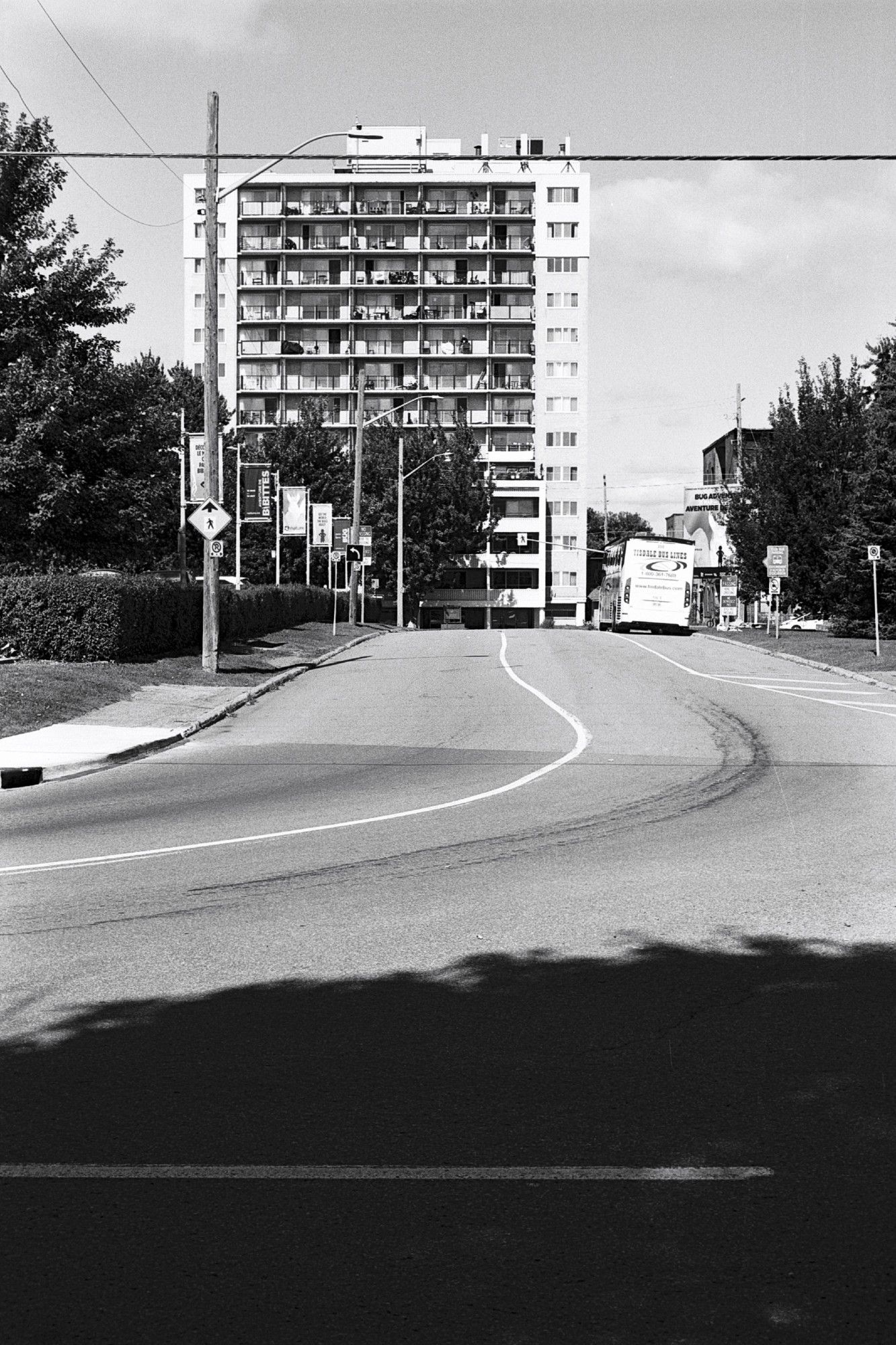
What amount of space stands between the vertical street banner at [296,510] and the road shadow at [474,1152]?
2150 inches

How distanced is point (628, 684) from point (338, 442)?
2595 inches

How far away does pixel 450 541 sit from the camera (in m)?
99.1

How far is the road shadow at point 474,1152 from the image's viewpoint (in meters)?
3.59

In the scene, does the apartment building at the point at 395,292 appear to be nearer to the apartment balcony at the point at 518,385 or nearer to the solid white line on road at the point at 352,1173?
the apartment balcony at the point at 518,385

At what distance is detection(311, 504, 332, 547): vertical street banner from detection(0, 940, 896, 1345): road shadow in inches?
2016

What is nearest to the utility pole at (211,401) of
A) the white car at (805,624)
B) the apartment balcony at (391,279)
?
the white car at (805,624)

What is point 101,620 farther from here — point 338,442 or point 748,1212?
point 338,442

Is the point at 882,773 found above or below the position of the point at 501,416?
below

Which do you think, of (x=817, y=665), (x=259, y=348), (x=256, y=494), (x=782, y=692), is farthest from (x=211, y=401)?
(x=259, y=348)

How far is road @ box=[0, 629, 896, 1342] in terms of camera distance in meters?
3.73

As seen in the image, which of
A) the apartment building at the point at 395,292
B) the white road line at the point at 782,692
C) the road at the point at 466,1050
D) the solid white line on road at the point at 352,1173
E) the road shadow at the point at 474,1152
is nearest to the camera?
the road shadow at the point at 474,1152

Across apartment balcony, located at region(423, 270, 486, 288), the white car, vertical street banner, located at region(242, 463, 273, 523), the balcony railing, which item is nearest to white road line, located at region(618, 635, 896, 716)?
vertical street banner, located at region(242, 463, 273, 523)

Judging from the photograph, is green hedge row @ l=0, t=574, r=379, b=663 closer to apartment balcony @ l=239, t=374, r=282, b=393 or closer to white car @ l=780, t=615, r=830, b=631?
white car @ l=780, t=615, r=830, b=631

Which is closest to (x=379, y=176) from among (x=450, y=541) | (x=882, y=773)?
(x=450, y=541)
